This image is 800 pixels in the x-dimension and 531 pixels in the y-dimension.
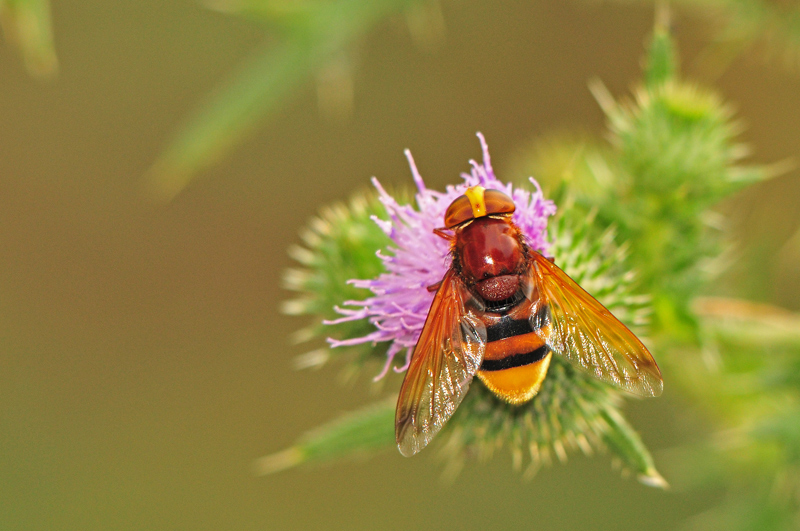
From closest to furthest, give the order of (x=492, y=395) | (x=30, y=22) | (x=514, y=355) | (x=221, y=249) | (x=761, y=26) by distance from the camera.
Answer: (x=514, y=355) < (x=492, y=395) < (x=30, y=22) < (x=761, y=26) < (x=221, y=249)

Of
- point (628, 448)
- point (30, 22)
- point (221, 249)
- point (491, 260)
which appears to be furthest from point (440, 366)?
point (221, 249)

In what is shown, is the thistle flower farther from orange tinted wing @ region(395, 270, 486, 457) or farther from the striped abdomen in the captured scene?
the striped abdomen

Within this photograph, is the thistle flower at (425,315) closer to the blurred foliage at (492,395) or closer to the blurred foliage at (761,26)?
the blurred foliage at (492,395)

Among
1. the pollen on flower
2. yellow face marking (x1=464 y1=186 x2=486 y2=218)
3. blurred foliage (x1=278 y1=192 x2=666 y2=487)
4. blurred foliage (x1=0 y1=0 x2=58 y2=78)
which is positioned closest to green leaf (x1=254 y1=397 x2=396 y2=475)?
blurred foliage (x1=278 y1=192 x2=666 y2=487)

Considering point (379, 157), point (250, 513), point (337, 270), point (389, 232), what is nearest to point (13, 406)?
point (250, 513)

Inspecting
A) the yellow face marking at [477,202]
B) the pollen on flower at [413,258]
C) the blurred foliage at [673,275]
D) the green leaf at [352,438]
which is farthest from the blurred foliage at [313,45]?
the yellow face marking at [477,202]

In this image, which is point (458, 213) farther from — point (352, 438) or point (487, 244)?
point (352, 438)
